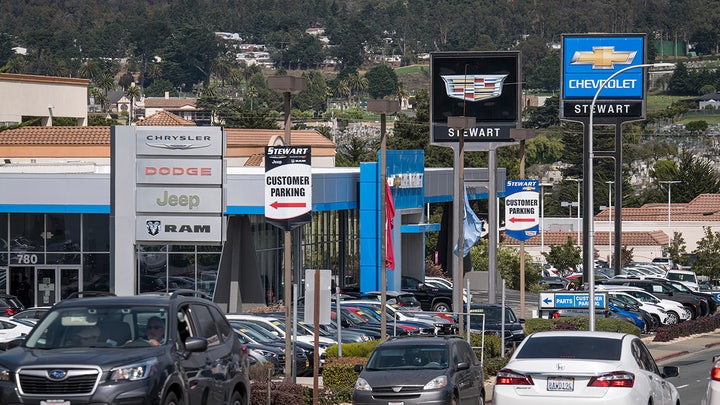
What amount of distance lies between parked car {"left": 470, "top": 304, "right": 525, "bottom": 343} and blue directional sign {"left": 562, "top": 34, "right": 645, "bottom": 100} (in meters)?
20.0

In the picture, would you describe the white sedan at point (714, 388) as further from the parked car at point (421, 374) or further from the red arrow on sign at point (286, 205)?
the red arrow on sign at point (286, 205)

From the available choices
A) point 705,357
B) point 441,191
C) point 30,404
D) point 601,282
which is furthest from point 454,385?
point 441,191

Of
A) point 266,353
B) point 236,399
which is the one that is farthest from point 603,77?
point 236,399

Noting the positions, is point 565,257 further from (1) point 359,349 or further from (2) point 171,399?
(2) point 171,399

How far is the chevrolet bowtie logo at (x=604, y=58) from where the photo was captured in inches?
2247

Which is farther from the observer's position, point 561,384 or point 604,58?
point 604,58

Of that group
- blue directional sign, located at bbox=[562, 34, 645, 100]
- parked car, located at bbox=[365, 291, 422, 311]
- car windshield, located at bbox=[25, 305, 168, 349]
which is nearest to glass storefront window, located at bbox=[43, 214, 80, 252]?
parked car, located at bbox=[365, 291, 422, 311]

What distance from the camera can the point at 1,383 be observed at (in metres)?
14.1

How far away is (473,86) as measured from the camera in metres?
50.1

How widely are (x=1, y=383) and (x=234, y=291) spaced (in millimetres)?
35398

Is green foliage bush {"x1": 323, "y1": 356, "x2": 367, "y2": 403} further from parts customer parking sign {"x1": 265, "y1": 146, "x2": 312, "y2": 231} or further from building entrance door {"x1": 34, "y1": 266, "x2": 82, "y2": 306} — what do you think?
building entrance door {"x1": 34, "y1": 266, "x2": 82, "y2": 306}

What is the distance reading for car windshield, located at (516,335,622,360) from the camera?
648 inches

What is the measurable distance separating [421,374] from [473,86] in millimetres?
30589

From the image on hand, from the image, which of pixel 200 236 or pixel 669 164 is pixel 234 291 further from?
pixel 669 164
